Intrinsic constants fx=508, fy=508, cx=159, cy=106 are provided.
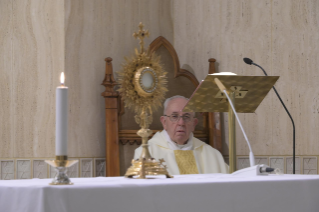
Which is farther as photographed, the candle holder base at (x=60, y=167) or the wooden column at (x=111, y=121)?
the wooden column at (x=111, y=121)

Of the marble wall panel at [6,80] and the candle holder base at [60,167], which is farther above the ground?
the marble wall panel at [6,80]

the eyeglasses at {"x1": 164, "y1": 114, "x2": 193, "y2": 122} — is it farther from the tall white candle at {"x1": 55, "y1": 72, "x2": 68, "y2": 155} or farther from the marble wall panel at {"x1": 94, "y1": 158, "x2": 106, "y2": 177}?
the tall white candle at {"x1": 55, "y1": 72, "x2": 68, "y2": 155}

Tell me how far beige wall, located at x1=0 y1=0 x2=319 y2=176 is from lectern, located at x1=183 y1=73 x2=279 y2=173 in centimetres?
209

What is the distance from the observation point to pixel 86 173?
15.9ft

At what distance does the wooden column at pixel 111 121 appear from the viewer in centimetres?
479

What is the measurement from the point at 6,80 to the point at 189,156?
75.2 inches

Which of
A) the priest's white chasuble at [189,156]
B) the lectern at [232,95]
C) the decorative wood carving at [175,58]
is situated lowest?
the priest's white chasuble at [189,156]

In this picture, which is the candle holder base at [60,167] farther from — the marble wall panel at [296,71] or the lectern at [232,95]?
the marble wall panel at [296,71]

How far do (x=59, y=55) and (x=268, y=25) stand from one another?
7.37 ft

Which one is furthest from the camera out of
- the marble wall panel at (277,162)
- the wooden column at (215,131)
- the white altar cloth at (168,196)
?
the marble wall panel at (277,162)

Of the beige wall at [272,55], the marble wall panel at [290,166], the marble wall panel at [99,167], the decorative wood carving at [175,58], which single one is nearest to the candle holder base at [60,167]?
the marble wall panel at [99,167]

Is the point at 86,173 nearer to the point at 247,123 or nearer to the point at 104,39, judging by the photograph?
the point at 104,39

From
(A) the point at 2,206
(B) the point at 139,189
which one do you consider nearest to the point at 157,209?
(B) the point at 139,189

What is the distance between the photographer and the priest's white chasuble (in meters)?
4.97
